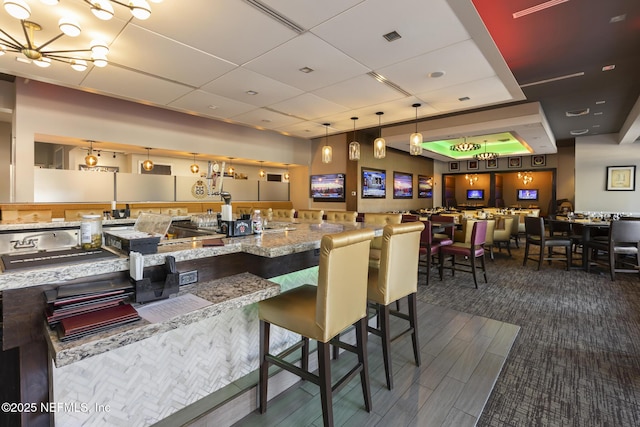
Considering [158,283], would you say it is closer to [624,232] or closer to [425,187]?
[624,232]

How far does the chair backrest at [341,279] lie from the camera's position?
1518mm

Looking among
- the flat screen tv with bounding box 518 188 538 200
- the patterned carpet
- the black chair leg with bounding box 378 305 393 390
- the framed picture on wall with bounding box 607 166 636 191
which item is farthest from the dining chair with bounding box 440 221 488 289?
the flat screen tv with bounding box 518 188 538 200

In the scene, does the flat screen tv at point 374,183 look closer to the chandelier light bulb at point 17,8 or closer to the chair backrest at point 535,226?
the chair backrest at point 535,226

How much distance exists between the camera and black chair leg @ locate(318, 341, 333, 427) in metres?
1.51

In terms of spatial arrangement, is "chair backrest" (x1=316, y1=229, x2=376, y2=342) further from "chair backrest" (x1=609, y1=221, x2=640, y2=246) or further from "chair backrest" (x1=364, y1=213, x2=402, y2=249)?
"chair backrest" (x1=609, y1=221, x2=640, y2=246)

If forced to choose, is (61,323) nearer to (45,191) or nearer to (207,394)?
(207,394)

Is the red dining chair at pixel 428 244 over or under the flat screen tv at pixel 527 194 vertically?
under

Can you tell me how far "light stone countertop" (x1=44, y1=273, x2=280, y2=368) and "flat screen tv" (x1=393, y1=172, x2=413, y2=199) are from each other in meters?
8.51

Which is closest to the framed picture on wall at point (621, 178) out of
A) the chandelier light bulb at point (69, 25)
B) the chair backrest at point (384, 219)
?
the chair backrest at point (384, 219)

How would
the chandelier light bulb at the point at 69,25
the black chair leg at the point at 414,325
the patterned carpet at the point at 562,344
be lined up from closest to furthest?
1. the patterned carpet at the point at 562,344
2. the black chair leg at the point at 414,325
3. the chandelier light bulb at the point at 69,25

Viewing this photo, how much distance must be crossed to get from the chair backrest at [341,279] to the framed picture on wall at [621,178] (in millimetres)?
10672

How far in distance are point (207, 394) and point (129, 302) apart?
0.80m

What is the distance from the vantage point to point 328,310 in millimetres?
1546

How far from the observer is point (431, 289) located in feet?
14.2
